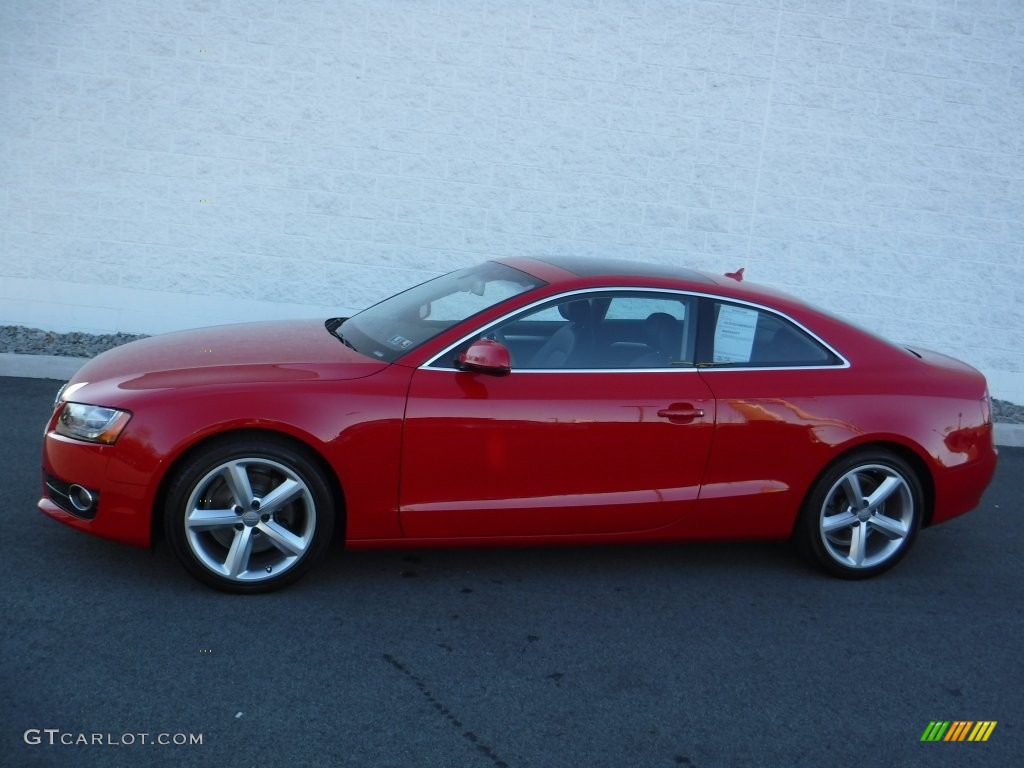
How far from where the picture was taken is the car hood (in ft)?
15.8

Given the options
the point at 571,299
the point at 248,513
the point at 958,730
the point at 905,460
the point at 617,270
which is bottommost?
the point at 958,730

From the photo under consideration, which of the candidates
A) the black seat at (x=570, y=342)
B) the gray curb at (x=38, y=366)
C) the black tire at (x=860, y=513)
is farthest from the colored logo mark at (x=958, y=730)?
the gray curb at (x=38, y=366)

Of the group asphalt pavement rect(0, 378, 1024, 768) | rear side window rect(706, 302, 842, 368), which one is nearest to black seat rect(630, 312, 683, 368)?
rear side window rect(706, 302, 842, 368)

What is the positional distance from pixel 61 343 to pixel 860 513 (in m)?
6.81

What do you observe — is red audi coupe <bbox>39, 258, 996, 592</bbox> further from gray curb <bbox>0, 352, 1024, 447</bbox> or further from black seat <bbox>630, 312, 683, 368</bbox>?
gray curb <bbox>0, 352, 1024, 447</bbox>

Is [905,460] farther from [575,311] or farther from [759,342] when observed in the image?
[575,311]

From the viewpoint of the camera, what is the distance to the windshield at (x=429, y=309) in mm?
5249

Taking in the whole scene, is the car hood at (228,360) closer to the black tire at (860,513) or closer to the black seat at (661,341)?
the black seat at (661,341)

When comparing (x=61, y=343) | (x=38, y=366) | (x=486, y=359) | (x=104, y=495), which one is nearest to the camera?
(x=104, y=495)

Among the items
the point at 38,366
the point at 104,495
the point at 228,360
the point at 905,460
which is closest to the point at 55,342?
the point at 38,366

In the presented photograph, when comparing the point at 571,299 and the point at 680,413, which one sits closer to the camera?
the point at 680,413

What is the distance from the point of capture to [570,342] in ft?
17.3

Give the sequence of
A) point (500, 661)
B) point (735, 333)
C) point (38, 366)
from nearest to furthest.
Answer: point (500, 661) → point (735, 333) → point (38, 366)

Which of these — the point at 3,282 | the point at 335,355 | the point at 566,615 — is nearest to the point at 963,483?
the point at 566,615
